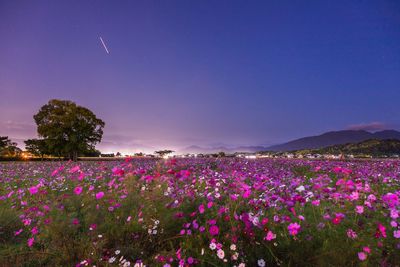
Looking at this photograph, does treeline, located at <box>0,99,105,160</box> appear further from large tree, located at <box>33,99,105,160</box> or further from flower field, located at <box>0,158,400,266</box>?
flower field, located at <box>0,158,400,266</box>

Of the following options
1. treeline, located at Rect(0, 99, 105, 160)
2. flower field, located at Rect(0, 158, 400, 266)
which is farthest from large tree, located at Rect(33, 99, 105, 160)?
flower field, located at Rect(0, 158, 400, 266)

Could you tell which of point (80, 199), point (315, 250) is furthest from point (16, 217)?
point (315, 250)

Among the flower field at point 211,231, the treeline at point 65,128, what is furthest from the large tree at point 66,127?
the flower field at point 211,231

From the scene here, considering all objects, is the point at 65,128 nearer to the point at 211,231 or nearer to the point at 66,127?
the point at 66,127

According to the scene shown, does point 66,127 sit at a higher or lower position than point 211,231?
higher

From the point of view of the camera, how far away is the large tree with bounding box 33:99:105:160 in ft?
129

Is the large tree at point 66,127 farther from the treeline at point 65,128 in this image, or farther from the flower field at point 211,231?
the flower field at point 211,231

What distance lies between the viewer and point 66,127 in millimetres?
39656

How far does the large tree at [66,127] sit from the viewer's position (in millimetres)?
39375

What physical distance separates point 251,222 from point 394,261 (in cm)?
159

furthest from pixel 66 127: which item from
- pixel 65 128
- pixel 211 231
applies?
pixel 211 231

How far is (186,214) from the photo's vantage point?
4.62 metres

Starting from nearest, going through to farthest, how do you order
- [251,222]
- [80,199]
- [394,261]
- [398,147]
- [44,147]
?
1. [394,261]
2. [251,222]
3. [80,199]
4. [44,147]
5. [398,147]

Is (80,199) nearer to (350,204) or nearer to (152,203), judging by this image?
(152,203)
